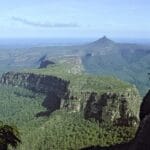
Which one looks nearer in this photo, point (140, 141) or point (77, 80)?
point (140, 141)

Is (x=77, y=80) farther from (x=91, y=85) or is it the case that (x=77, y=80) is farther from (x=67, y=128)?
(x=67, y=128)

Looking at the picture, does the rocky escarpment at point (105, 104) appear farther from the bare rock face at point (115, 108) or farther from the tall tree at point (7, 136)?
the tall tree at point (7, 136)

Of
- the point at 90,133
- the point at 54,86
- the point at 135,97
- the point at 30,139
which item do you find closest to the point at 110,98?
the point at 135,97

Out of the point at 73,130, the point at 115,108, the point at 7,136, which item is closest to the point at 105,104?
the point at 115,108

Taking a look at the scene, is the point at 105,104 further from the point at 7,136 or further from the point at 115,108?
the point at 7,136

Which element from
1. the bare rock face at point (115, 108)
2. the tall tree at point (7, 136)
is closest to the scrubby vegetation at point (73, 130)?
the bare rock face at point (115, 108)

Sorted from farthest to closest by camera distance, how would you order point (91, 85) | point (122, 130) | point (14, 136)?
point (91, 85)
point (122, 130)
point (14, 136)

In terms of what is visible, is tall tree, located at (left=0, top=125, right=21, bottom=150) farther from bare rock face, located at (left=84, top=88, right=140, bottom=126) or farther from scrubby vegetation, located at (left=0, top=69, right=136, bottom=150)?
bare rock face, located at (left=84, top=88, right=140, bottom=126)

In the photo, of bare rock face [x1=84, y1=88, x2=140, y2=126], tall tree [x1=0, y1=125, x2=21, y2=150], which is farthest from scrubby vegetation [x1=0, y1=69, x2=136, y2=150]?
tall tree [x1=0, y1=125, x2=21, y2=150]

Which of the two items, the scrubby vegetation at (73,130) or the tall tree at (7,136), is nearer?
the tall tree at (7,136)

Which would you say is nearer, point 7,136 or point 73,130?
point 7,136

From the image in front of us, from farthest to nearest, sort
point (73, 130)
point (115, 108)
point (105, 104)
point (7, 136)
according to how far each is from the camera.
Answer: point (105, 104) → point (115, 108) → point (73, 130) → point (7, 136)
